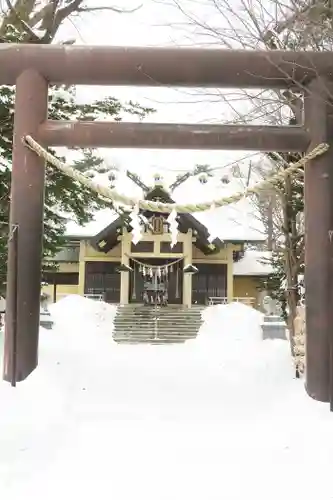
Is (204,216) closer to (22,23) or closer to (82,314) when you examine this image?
(82,314)

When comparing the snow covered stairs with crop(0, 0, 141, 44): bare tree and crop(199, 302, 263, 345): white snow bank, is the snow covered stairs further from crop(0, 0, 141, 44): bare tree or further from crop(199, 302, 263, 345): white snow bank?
crop(0, 0, 141, 44): bare tree

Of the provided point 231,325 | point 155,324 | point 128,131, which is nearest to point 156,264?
point 155,324

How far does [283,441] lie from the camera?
4297 millimetres

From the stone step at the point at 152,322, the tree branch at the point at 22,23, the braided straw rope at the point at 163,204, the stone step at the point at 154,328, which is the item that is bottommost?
the stone step at the point at 154,328

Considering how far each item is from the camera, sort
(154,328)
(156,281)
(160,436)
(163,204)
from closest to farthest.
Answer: (160,436)
(163,204)
(154,328)
(156,281)

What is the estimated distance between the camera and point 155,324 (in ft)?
64.3

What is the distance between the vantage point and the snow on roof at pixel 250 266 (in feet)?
84.9

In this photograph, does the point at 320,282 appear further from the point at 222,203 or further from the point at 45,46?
the point at 45,46

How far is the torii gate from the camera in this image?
18.6ft

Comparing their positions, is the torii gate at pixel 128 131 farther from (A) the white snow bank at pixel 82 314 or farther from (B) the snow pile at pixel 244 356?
(A) the white snow bank at pixel 82 314

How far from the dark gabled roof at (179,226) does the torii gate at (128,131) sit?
1658cm

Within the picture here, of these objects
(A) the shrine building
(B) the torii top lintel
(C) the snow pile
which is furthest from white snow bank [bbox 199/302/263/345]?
(B) the torii top lintel

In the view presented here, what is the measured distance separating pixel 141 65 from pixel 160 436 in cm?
373

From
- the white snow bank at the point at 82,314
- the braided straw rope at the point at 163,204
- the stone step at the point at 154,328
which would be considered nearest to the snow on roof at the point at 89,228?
the white snow bank at the point at 82,314
